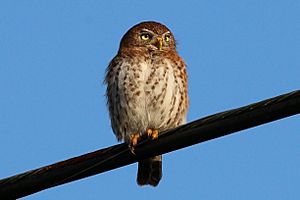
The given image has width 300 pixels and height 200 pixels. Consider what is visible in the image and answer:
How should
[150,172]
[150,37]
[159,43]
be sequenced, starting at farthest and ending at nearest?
[150,37], [159,43], [150,172]

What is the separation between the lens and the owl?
27.7 feet

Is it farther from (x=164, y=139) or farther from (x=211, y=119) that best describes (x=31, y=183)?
(x=211, y=119)

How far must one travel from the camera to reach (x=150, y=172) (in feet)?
29.6

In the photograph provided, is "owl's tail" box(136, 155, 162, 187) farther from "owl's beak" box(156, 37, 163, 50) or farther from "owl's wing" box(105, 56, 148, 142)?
"owl's beak" box(156, 37, 163, 50)

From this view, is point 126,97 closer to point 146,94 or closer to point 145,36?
point 146,94

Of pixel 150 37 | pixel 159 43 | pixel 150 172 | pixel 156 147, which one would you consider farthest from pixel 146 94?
pixel 156 147

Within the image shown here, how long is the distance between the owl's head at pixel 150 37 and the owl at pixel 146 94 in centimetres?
15

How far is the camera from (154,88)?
8.41 m

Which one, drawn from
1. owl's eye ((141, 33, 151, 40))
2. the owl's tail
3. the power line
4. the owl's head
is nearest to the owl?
the owl's tail

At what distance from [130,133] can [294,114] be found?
151 inches

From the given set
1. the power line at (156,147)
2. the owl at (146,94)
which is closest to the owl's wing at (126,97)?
the owl at (146,94)

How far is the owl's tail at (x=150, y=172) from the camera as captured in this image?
29.2 feet

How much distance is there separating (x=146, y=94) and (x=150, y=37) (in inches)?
63.2

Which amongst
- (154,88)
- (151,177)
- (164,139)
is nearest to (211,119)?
(164,139)
